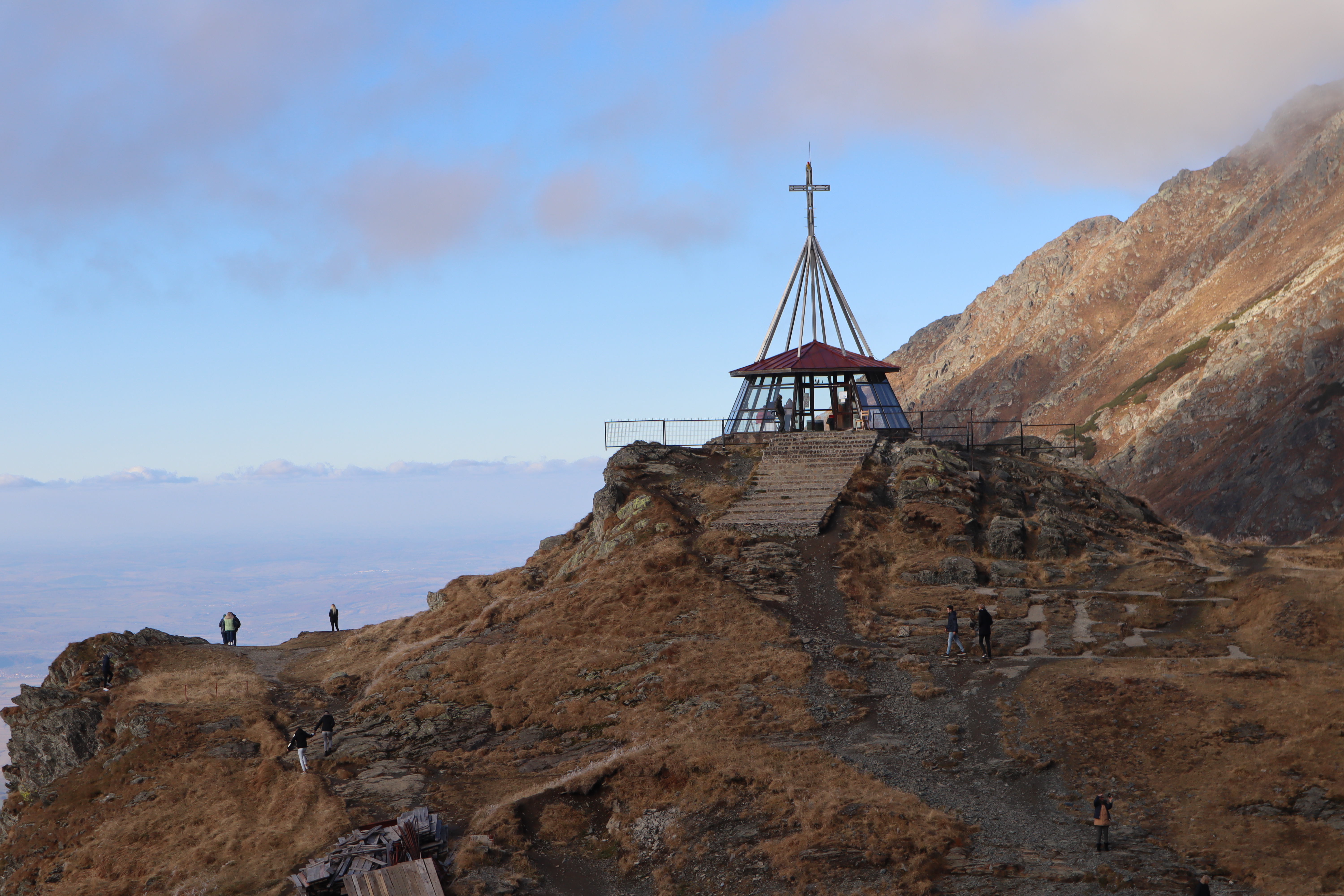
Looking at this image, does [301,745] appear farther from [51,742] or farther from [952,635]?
[952,635]

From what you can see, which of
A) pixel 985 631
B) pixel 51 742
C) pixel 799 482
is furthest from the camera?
pixel 799 482

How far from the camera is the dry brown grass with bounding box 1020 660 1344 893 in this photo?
64.7 ft

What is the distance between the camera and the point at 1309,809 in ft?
69.0

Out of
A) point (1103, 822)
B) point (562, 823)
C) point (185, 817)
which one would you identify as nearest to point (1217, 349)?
point (1103, 822)

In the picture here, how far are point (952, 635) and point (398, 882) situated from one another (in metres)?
18.1

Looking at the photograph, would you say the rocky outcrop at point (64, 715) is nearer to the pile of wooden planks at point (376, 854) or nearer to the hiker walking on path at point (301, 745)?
the hiker walking on path at point (301, 745)

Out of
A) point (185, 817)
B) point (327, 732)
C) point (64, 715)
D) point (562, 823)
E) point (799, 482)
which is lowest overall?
point (185, 817)

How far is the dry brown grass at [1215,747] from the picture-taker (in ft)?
64.7

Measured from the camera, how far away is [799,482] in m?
46.8

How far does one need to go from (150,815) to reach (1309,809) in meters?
29.1

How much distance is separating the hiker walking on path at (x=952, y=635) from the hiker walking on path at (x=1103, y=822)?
11.1 meters

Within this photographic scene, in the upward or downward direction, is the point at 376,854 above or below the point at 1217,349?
below

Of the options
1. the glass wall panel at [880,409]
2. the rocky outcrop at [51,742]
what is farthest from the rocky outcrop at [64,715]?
the glass wall panel at [880,409]

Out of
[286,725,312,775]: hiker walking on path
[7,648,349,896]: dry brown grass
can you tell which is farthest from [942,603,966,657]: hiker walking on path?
[286,725,312,775]: hiker walking on path
